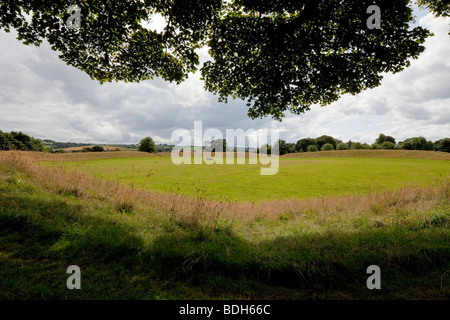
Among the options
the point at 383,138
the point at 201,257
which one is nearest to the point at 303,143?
the point at 383,138

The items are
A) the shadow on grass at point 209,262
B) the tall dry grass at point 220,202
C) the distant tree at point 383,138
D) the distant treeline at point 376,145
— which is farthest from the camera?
the distant tree at point 383,138

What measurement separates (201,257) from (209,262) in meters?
0.21

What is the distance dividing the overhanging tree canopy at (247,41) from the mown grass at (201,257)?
23.0 ft

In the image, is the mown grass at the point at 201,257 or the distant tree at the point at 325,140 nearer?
the mown grass at the point at 201,257

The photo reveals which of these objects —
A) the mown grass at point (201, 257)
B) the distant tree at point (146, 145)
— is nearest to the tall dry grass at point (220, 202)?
the mown grass at point (201, 257)

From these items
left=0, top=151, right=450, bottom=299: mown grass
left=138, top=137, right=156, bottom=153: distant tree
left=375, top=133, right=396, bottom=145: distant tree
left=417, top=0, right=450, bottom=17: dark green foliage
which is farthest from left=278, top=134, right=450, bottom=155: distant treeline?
left=0, top=151, right=450, bottom=299: mown grass

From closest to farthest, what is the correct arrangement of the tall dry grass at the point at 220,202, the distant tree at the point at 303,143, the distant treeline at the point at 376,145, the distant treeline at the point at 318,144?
1. the tall dry grass at the point at 220,202
2. the distant treeline at the point at 318,144
3. the distant treeline at the point at 376,145
4. the distant tree at the point at 303,143

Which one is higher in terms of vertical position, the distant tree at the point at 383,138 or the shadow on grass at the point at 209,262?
the distant tree at the point at 383,138

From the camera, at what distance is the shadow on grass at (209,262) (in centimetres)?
304

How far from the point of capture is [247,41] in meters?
8.55

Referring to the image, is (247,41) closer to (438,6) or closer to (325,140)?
(438,6)

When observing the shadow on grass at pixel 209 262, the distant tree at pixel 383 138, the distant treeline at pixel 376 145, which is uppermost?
the distant tree at pixel 383 138

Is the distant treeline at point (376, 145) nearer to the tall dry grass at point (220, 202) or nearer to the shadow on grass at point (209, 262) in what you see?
the tall dry grass at point (220, 202)
